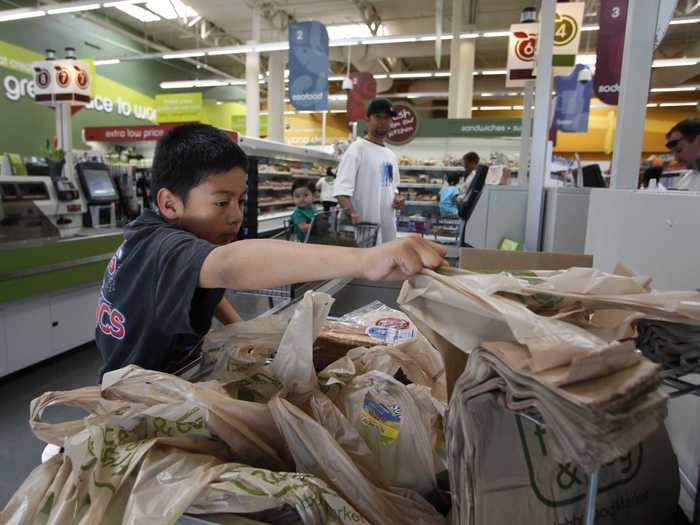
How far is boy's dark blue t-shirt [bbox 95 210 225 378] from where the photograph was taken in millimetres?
917

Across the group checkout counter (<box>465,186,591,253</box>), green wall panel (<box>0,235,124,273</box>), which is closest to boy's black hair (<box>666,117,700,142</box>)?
checkout counter (<box>465,186,591,253</box>)

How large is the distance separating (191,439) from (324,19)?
14.1m

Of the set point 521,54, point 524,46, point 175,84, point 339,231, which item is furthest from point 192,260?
point 175,84

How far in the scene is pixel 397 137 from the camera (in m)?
11.1

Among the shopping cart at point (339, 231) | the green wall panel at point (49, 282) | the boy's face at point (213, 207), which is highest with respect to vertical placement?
the boy's face at point (213, 207)

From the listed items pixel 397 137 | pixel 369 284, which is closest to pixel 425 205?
pixel 397 137

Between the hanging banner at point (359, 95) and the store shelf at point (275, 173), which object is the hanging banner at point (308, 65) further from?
the hanging banner at point (359, 95)

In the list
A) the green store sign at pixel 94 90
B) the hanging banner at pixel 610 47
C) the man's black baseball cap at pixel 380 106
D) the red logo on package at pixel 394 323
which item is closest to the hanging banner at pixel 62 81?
the green store sign at pixel 94 90

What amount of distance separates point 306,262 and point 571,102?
1117 cm

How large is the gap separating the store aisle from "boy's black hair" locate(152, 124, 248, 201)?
6.47 ft

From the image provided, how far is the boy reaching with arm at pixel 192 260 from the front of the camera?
0.78m

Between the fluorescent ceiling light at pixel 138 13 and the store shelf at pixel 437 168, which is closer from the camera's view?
the store shelf at pixel 437 168

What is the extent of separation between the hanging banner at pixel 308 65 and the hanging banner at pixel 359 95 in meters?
2.61

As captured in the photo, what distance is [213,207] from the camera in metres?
1.10
